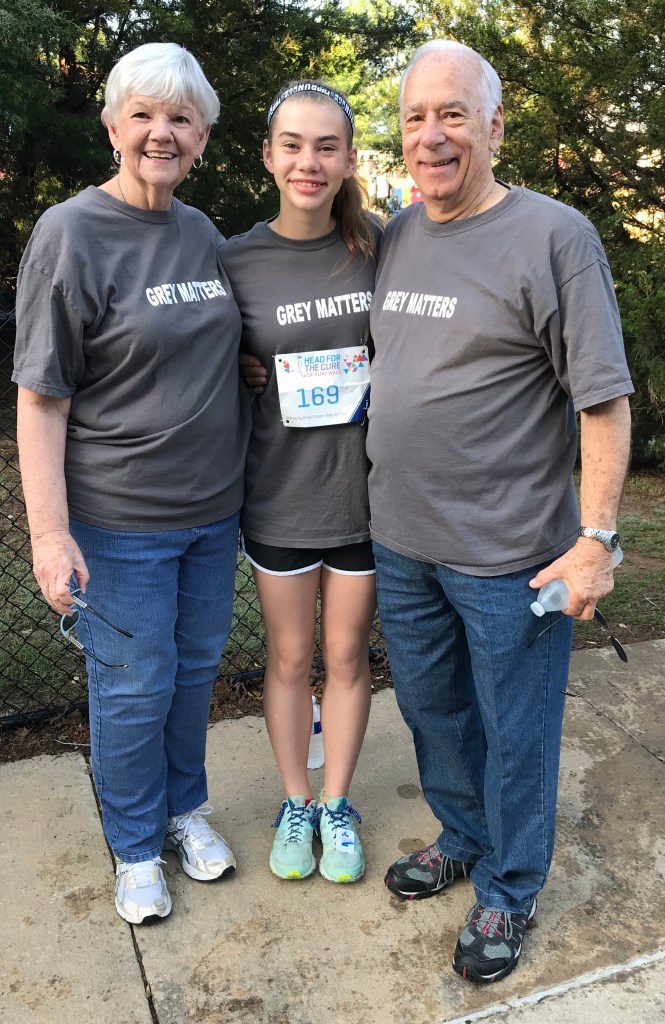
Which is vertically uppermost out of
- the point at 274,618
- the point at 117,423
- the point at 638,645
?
the point at 117,423

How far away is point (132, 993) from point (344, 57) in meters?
7.37

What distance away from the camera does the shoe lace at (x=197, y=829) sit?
235cm

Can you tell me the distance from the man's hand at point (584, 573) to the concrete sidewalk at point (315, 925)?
885 mm

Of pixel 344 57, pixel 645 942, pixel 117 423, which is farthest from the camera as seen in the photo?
pixel 344 57

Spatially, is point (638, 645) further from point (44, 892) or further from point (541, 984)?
point (44, 892)

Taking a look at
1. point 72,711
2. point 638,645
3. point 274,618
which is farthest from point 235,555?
point 638,645

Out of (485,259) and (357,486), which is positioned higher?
(485,259)

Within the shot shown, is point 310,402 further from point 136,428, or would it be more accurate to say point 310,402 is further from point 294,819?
point 294,819

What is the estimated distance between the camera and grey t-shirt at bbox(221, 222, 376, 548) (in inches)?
81.2

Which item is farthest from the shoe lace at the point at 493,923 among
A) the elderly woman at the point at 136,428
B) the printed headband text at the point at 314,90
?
the printed headband text at the point at 314,90

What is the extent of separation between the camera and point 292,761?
2422 mm

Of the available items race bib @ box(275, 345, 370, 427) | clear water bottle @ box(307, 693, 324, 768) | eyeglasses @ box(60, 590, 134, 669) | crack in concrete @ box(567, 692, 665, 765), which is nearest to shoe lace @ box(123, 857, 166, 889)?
eyeglasses @ box(60, 590, 134, 669)

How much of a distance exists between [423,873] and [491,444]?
1.15 m

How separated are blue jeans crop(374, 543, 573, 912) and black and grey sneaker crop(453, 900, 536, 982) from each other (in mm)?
35
